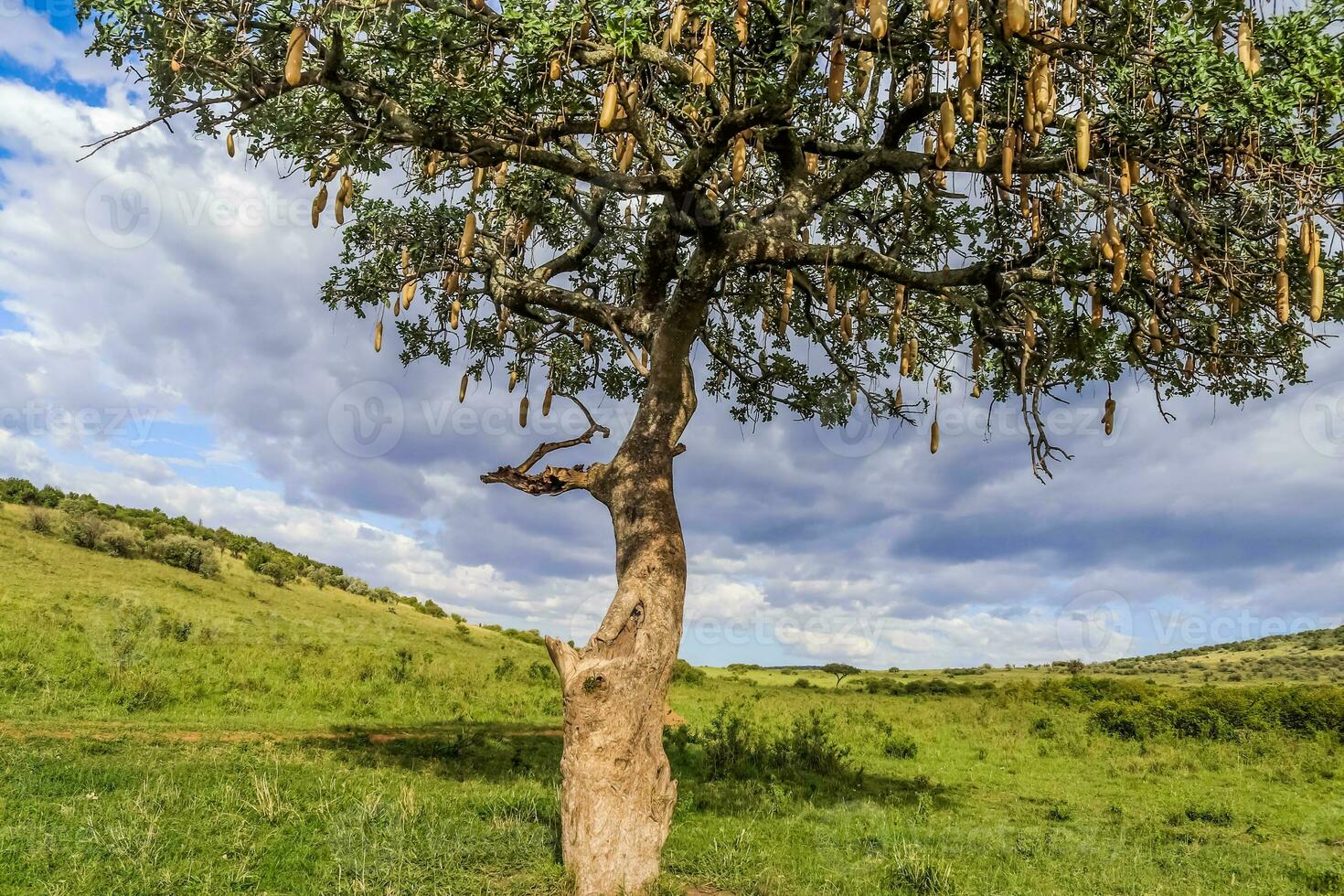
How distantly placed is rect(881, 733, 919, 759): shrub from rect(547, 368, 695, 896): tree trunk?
1398cm

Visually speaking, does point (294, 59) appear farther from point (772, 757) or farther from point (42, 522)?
point (42, 522)

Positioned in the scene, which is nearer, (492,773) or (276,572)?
(492,773)

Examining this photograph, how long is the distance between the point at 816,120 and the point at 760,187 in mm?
1873

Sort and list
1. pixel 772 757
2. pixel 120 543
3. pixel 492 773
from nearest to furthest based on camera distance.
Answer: pixel 492 773
pixel 772 757
pixel 120 543

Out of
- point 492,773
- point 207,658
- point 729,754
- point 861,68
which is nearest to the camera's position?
point 861,68

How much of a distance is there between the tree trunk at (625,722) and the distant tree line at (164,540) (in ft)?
108

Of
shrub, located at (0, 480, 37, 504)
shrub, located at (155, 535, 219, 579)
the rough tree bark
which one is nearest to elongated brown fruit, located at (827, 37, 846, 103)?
the rough tree bark

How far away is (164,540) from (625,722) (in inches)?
1393

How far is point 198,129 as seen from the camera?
912cm

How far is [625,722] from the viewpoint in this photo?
25.1 ft

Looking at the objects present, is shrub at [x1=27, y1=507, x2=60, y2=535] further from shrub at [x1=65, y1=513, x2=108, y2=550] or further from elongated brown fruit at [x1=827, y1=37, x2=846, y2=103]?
elongated brown fruit at [x1=827, y1=37, x2=846, y2=103]

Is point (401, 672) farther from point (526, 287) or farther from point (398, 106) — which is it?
point (398, 106)

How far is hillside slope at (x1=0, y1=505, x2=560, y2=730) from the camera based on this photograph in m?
17.5

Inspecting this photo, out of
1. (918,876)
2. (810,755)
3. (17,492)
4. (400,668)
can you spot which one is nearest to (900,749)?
(810,755)
